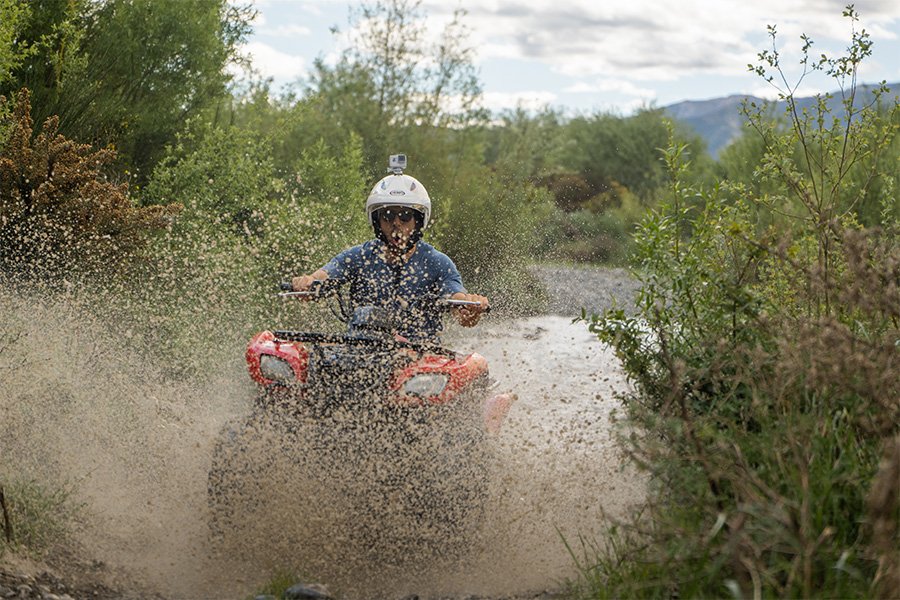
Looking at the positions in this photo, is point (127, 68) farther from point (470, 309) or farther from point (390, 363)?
point (390, 363)

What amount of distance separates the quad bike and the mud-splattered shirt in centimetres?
105

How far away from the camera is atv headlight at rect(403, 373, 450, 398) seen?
5.48 meters

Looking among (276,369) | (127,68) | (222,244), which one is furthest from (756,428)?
(127,68)

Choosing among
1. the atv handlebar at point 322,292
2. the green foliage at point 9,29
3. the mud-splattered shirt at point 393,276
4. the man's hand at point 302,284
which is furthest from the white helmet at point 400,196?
the green foliage at point 9,29

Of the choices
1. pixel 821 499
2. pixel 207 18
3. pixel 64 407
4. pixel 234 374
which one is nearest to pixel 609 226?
pixel 207 18

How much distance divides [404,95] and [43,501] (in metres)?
21.8

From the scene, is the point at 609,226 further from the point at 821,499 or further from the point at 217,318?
the point at 821,499

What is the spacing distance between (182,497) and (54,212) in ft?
14.1

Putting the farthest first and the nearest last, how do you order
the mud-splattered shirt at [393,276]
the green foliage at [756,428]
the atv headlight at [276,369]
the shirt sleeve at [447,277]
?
the shirt sleeve at [447,277]
the mud-splattered shirt at [393,276]
the atv headlight at [276,369]
the green foliage at [756,428]

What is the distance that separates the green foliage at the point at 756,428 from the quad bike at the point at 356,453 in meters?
0.79

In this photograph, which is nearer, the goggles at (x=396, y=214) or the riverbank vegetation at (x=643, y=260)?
the riverbank vegetation at (x=643, y=260)

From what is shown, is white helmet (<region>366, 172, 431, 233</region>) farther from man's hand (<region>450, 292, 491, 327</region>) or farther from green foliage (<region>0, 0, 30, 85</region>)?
green foliage (<region>0, 0, 30, 85</region>)

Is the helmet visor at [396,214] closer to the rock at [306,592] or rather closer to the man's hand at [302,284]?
the man's hand at [302,284]

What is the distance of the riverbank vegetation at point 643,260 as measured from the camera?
400 centimetres
